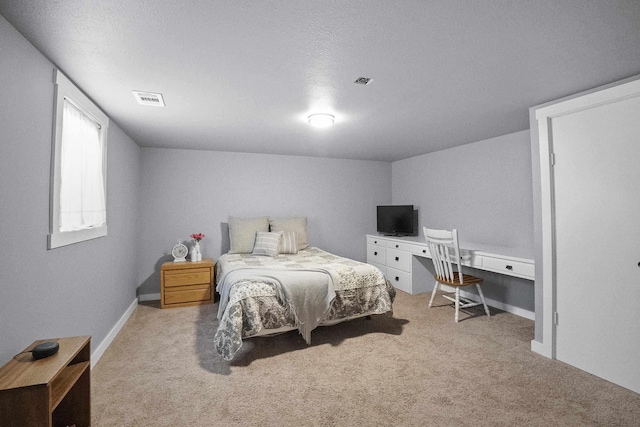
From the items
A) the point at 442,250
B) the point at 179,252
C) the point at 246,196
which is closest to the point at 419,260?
the point at 442,250

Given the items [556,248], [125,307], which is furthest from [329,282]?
[125,307]

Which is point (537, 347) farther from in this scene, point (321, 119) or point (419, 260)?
point (321, 119)

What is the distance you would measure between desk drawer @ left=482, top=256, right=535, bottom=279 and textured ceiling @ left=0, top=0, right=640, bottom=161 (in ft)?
4.73

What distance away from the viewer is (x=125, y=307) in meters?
3.55

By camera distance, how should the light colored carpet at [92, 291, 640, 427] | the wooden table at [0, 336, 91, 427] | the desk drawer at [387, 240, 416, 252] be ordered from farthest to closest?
the desk drawer at [387, 240, 416, 252]
the light colored carpet at [92, 291, 640, 427]
the wooden table at [0, 336, 91, 427]

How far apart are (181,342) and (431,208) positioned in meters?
3.95

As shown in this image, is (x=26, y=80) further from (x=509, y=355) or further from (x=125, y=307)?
(x=509, y=355)

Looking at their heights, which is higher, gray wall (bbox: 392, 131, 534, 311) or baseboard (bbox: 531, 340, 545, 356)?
gray wall (bbox: 392, 131, 534, 311)

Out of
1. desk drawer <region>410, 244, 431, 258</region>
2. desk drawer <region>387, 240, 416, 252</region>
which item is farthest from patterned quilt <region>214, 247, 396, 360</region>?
desk drawer <region>387, 240, 416, 252</region>

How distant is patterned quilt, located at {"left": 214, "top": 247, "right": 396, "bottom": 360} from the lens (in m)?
2.47

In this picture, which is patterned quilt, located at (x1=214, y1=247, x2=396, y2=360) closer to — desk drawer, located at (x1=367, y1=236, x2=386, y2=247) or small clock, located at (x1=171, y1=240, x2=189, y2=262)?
small clock, located at (x1=171, y1=240, x2=189, y2=262)

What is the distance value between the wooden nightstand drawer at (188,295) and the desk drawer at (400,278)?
8.39 feet

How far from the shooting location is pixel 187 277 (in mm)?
3973

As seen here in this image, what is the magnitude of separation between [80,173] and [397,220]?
4241 mm
